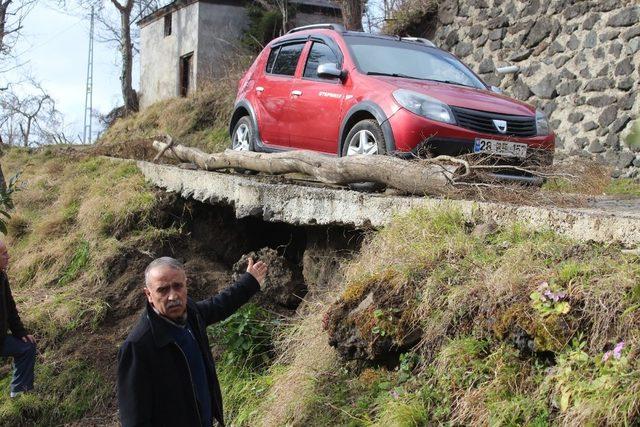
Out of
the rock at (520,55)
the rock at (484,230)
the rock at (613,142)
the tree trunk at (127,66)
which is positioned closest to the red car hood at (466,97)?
the rock at (484,230)

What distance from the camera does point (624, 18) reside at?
37.0ft

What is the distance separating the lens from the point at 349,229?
6922mm

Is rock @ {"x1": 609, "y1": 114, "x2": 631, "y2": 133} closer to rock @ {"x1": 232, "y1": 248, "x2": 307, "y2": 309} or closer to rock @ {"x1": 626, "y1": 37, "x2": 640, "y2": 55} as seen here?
rock @ {"x1": 626, "y1": 37, "x2": 640, "y2": 55}

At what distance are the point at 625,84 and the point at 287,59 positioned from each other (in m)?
5.02

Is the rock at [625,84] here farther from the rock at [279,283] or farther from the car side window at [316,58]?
the rock at [279,283]

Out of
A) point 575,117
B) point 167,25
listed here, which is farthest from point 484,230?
point 167,25

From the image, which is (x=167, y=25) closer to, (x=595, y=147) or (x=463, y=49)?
(x=463, y=49)

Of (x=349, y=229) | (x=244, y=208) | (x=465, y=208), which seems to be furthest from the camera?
(x=244, y=208)

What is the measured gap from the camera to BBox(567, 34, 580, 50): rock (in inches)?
472

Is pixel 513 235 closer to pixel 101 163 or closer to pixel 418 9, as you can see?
pixel 101 163

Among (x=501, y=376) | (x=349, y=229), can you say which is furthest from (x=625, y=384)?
(x=349, y=229)

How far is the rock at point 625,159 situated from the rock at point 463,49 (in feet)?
12.8

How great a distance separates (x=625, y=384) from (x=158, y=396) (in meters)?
2.28

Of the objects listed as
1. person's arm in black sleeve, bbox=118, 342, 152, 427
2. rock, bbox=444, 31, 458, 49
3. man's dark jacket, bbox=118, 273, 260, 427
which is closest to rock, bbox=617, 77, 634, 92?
rock, bbox=444, 31, 458, 49
